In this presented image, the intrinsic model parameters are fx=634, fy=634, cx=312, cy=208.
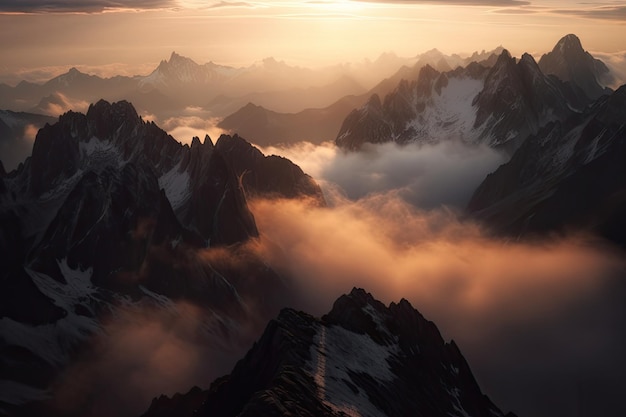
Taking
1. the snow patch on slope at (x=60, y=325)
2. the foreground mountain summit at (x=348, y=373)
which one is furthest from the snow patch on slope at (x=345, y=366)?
the snow patch on slope at (x=60, y=325)

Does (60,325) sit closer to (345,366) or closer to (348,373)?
(345,366)

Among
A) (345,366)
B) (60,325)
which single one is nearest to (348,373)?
(345,366)

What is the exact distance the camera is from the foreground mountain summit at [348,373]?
83.6 meters

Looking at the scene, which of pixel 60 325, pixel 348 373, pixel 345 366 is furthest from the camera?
pixel 60 325

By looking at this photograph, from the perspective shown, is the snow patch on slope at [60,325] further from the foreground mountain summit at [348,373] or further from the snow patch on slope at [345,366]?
the snow patch on slope at [345,366]

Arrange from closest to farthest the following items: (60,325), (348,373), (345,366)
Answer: (348,373) → (345,366) → (60,325)

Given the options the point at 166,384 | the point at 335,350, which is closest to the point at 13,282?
the point at 166,384

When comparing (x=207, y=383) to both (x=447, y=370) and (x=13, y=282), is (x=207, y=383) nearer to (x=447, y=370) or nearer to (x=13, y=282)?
(x=13, y=282)

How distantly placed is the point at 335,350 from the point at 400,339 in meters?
25.6

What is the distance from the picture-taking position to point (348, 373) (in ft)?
326

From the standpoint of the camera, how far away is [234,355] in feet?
637

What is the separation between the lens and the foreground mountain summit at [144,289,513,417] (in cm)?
8362

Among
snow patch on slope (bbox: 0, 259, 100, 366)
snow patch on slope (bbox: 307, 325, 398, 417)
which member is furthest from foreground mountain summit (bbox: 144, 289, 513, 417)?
snow patch on slope (bbox: 0, 259, 100, 366)

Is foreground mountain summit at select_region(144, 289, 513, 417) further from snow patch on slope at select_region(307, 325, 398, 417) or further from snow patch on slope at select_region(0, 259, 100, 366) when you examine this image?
A: snow patch on slope at select_region(0, 259, 100, 366)
